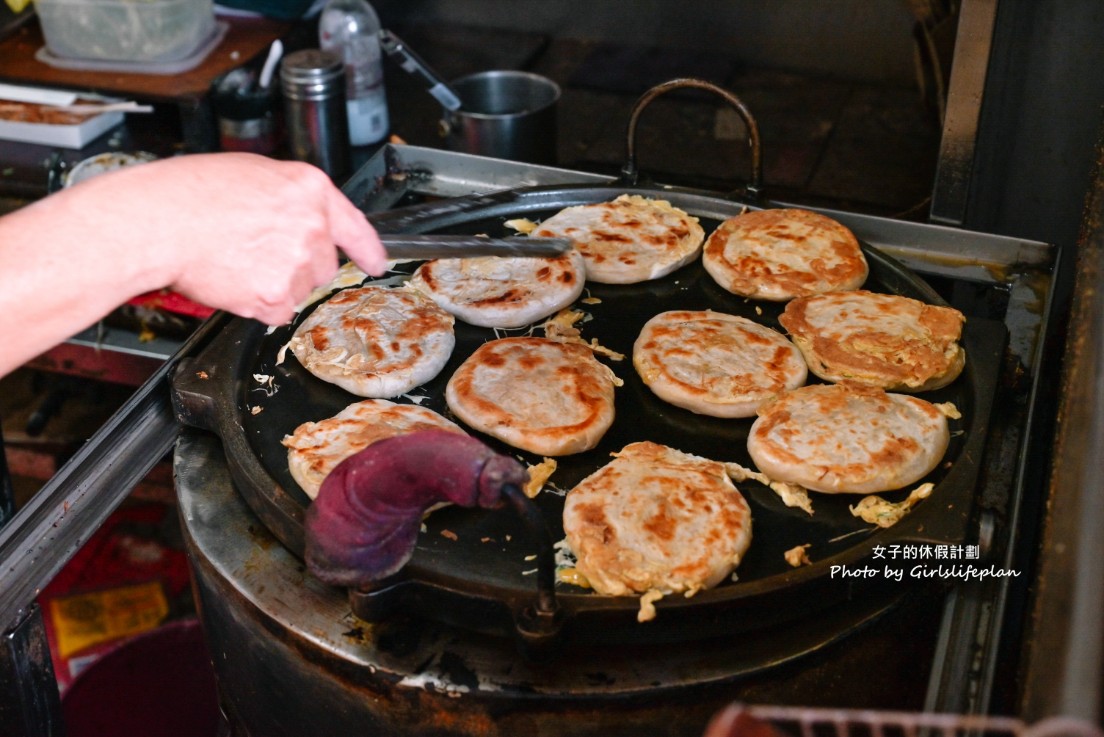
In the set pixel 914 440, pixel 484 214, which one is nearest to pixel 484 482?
pixel 914 440

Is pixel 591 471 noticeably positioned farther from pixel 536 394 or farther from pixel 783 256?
pixel 783 256

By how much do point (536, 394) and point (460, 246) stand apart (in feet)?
1.18

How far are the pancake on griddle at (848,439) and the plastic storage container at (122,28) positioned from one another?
2.91m

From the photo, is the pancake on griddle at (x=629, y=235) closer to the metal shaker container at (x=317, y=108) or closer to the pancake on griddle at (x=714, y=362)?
the pancake on griddle at (x=714, y=362)

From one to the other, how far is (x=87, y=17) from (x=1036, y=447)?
11.8ft

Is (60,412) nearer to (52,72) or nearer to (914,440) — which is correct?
(52,72)

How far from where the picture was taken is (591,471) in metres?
2.07

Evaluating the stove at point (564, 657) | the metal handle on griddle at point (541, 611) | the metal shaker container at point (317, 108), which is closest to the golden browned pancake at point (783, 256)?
the stove at point (564, 657)

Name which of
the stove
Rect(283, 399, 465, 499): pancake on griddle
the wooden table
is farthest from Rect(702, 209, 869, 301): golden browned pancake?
the wooden table

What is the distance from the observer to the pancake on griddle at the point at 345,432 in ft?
6.46

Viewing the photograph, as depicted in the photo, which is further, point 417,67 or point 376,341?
point 417,67

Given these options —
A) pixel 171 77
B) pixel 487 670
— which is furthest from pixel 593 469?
pixel 171 77

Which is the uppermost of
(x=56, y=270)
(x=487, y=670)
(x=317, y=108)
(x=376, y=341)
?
(x=56, y=270)

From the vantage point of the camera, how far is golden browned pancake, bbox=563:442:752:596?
69.6 inches
